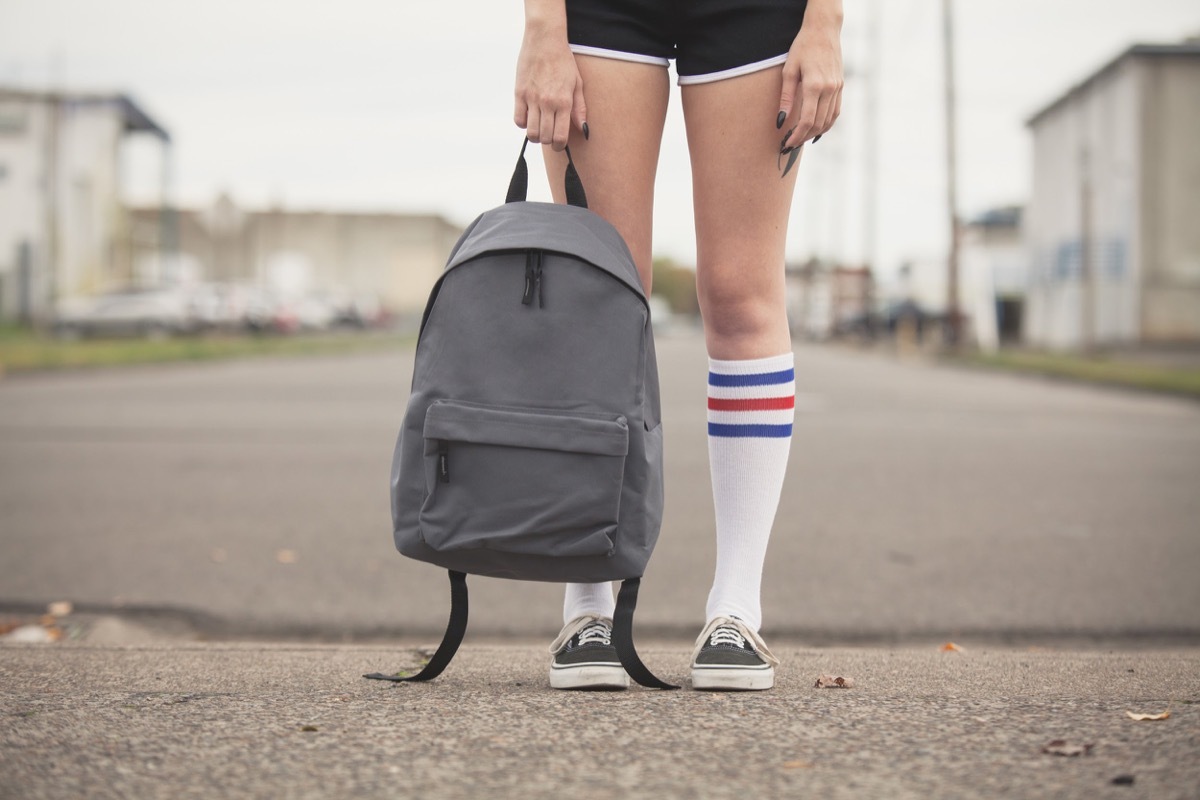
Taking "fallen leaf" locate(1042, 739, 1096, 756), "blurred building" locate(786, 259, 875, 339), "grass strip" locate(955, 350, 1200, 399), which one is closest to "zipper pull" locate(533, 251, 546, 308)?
"fallen leaf" locate(1042, 739, 1096, 756)

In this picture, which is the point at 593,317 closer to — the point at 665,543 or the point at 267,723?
the point at 267,723

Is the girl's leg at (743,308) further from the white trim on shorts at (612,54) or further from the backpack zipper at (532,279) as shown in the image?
the backpack zipper at (532,279)

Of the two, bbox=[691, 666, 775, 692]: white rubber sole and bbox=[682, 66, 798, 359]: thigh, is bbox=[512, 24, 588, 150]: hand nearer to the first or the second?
→ bbox=[682, 66, 798, 359]: thigh

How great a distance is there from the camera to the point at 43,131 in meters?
38.6

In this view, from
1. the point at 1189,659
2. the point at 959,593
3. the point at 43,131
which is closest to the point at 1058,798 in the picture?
the point at 1189,659

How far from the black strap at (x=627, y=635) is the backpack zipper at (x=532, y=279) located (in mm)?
522

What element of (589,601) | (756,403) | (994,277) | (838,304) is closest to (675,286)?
(838,304)

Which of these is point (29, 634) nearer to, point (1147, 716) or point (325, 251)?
point (1147, 716)

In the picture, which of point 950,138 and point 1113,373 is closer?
point 1113,373

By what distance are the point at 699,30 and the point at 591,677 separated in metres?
1.23

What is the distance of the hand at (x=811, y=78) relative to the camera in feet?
6.95

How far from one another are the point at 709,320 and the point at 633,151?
38cm

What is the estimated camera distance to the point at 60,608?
11.8 ft

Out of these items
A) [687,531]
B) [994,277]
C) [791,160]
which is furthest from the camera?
[994,277]
